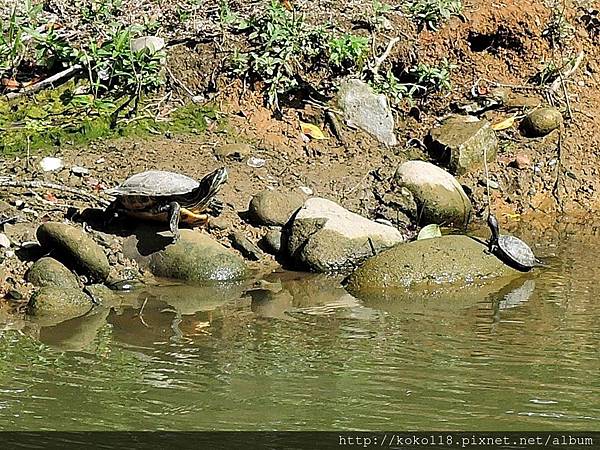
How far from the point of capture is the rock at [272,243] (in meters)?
6.91

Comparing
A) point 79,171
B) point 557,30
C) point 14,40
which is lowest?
point 79,171

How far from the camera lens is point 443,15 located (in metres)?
9.14

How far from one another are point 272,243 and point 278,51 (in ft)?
7.33

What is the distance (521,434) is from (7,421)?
2.09m

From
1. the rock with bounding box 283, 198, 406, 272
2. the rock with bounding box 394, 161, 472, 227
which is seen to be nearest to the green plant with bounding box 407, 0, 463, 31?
the rock with bounding box 394, 161, 472, 227

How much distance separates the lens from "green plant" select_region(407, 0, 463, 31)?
9.16 m

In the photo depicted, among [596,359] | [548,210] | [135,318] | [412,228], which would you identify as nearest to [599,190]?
[548,210]

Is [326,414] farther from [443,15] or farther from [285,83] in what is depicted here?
[443,15]

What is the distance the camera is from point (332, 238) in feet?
21.8

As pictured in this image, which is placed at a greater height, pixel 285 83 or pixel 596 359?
pixel 285 83

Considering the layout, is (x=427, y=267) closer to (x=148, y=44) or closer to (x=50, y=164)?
(x=50, y=164)

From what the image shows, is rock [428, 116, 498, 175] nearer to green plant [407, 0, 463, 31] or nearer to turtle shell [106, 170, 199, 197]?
green plant [407, 0, 463, 31]

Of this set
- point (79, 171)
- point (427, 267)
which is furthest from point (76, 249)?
point (427, 267)

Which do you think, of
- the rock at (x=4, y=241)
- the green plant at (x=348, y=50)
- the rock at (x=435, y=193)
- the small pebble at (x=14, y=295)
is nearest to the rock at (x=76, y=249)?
the rock at (x=4, y=241)
